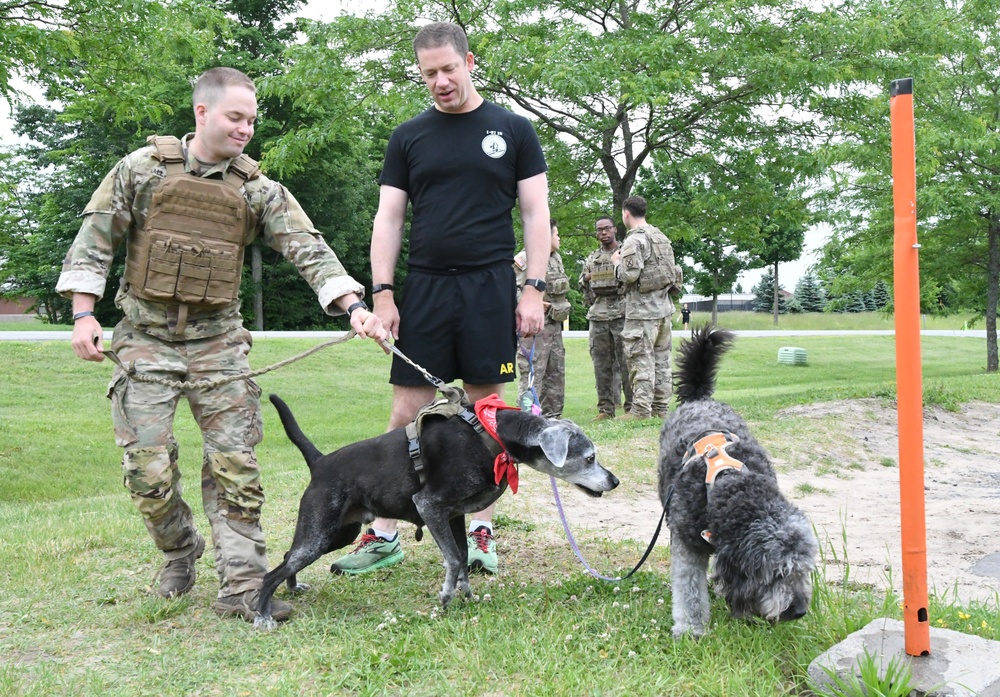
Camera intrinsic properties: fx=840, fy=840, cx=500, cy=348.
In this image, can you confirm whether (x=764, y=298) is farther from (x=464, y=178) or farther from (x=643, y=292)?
(x=464, y=178)

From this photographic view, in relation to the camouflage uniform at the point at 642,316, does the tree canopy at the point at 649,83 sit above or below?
above

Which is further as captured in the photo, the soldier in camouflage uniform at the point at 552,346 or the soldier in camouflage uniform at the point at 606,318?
the soldier in camouflage uniform at the point at 606,318

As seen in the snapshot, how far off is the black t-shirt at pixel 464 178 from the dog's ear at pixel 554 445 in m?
1.05

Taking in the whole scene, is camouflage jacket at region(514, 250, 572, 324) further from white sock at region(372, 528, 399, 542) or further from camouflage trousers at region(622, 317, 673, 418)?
white sock at region(372, 528, 399, 542)

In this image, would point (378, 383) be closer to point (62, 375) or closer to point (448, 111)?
point (62, 375)

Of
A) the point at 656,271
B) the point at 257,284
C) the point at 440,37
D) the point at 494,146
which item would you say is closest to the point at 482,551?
the point at 494,146

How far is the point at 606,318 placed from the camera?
11.8m

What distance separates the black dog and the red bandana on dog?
0.08 feet

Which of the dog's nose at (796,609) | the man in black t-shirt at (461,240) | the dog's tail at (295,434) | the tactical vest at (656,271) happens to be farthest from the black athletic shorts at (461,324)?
the tactical vest at (656,271)

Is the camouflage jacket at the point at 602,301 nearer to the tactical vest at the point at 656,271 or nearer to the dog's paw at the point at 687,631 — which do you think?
the tactical vest at the point at 656,271

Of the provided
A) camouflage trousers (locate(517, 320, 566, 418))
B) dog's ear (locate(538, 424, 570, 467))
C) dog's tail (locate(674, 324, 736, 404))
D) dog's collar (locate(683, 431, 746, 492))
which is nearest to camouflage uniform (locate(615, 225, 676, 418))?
camouflage trousers (locate(517, 320, 566, 418))

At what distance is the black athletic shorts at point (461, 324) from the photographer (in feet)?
14.4

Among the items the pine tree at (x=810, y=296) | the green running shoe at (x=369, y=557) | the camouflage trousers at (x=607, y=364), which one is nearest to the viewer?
the green running shoe at (x=369, y=557)

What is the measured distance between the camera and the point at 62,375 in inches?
667
